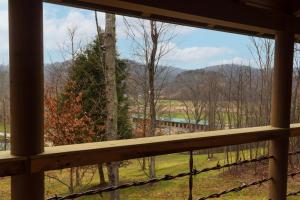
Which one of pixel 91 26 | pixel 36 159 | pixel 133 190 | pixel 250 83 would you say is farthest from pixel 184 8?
pixel 250 83

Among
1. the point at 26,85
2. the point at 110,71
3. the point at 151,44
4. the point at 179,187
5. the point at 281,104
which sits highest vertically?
the point at 151,44

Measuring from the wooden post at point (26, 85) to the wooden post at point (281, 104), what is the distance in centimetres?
148

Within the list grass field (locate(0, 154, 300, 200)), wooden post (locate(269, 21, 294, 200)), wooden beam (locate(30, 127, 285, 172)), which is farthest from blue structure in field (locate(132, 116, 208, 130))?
wooden beam (locate(30, 127, 285, 172))

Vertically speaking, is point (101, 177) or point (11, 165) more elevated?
point (11, 165)

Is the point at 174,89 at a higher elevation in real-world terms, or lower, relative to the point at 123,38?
lower

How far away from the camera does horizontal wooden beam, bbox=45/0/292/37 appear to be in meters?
1.48

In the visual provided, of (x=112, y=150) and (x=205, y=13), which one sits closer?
(x=112, y=150)

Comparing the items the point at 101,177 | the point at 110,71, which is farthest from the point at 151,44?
the point at 101,177

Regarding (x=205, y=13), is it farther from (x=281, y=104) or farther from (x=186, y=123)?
(x=186, y=123)

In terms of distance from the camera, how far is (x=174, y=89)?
11.0 metres

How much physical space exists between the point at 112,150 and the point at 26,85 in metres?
0.43

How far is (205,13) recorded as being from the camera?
1718mm

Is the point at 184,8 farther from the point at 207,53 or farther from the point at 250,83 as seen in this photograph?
the point at 207,53

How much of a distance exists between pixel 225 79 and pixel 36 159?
33.8 feet
